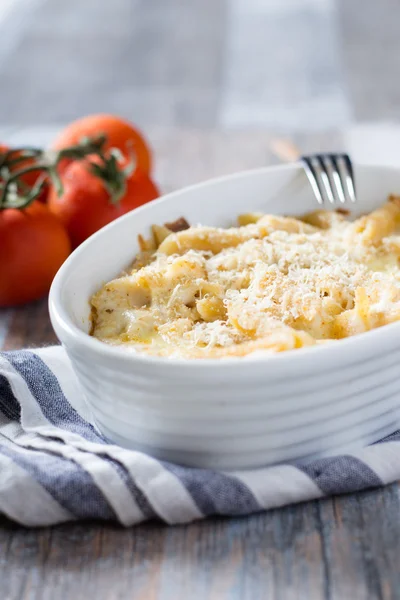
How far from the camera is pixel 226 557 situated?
1.31m

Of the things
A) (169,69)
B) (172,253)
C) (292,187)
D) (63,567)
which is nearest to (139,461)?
(63,567)

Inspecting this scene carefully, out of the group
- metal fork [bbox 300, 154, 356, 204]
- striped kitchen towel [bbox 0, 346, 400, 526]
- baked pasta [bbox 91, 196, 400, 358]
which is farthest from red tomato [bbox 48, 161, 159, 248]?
striped kitchen towel [bbox 0, 346, 400, 526]

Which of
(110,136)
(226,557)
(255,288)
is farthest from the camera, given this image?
(110,136)

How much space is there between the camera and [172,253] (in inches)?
74.4

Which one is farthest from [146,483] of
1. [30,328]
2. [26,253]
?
[26,253]

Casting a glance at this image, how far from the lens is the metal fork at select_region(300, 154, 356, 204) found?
7.11ft

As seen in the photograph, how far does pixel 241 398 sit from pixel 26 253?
3.79ft

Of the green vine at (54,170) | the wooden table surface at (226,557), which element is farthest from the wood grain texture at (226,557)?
the green vine at (54,170)

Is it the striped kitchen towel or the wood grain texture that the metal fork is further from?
the wood grain texture

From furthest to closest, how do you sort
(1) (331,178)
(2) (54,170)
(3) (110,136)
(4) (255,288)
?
(3) (110,136)
(2) (54,170)
(1) (331,178)
(4) (255,288)

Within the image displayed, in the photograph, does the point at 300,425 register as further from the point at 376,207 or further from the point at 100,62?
the point at 100,62

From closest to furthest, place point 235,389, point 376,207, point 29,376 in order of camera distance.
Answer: point 235,389, point 29,376, point 376,207

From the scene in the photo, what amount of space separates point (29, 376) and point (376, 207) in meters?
1.04

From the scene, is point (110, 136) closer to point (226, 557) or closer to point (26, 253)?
point (26, 253)
